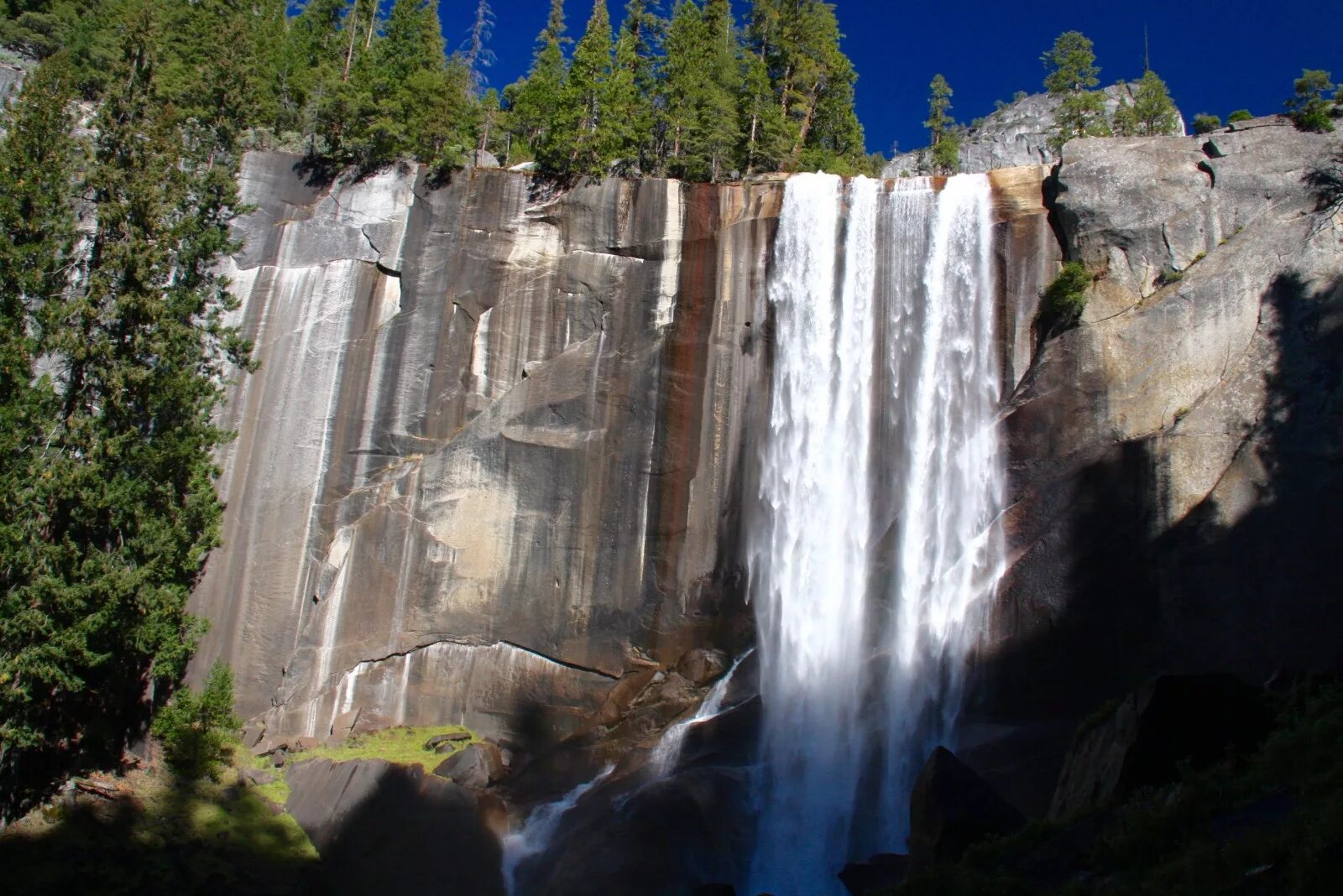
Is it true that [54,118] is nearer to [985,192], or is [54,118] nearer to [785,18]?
[985,192]

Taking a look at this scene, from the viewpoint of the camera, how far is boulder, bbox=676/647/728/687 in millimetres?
27344

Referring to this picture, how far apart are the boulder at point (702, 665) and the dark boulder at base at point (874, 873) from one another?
28.2ft

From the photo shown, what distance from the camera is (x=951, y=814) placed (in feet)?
54.9

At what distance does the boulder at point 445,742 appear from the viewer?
26.6m

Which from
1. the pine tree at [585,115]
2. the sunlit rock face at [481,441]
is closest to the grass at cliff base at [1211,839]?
the sunlit rock face at [481,441]

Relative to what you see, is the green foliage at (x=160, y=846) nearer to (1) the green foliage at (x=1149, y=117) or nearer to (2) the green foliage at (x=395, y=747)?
(2) the green foliage at (x=395, y=747)

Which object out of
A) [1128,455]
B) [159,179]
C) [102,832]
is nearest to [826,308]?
[1128,455]

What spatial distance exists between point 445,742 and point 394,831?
4.57 m

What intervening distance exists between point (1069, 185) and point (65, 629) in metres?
28.0

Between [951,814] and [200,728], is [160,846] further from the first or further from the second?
[951,814]

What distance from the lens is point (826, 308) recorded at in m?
31.4

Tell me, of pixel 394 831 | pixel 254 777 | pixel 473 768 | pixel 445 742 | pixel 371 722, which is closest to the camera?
pixel 394 831

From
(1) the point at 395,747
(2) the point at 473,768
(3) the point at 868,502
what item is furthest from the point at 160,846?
(3) the point at 868,502

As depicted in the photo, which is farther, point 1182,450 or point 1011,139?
point 1011,139
